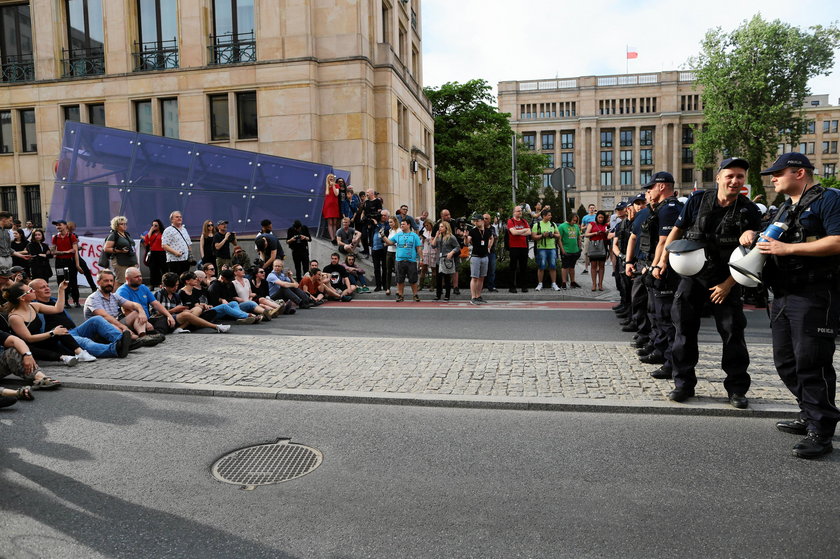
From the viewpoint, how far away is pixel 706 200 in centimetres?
537

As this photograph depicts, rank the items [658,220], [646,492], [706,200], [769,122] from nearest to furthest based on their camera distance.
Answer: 1. [646,492]
2. [706,200]
3. [658,220]
4. [769,122]

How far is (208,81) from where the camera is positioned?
2495cm

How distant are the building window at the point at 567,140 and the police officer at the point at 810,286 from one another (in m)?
105

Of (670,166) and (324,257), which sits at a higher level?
(670,166)

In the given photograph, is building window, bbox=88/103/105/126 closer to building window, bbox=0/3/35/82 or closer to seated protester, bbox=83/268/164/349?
building window, bbox=0/3/35/82

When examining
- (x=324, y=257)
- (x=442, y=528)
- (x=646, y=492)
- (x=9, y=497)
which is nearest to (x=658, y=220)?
(x=646, y=492)

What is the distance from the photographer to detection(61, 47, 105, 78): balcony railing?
86.2 ft

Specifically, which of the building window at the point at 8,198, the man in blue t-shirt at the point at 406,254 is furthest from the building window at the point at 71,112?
the man in blue t-shirt at the point at 406,254

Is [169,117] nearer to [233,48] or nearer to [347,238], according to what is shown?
[233,48]

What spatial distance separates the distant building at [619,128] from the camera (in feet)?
324

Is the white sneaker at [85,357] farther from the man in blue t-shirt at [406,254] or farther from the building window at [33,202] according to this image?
the building window at [33,202]

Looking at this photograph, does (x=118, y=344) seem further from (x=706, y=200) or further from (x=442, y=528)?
(x=706, y=200)

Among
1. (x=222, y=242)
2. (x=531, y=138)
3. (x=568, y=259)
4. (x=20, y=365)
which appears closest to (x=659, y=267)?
(x=20, y=365)

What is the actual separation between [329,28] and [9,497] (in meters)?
22.7
